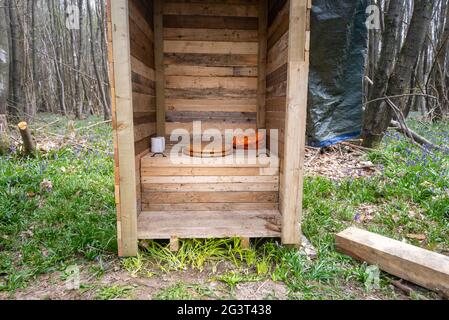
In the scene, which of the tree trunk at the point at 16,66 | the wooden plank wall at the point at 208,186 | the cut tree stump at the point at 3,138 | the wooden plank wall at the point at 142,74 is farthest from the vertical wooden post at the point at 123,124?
the tree trunk at the point at 16,66

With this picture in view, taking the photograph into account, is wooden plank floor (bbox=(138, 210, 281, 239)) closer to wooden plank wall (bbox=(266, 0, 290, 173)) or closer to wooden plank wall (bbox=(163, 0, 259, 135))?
wooden plank wall (bbox=(266, 0, 290, 173))

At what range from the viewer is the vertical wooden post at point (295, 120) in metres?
2.08

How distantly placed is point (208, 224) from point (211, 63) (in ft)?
6.02

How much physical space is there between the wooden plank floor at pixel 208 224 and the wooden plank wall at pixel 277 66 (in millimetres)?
521

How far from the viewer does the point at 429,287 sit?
1.94 m

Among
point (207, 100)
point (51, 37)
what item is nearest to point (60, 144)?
point (207, 100)

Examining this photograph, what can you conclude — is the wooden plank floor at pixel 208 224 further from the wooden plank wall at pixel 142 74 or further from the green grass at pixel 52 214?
the green grass at pixel 52 214

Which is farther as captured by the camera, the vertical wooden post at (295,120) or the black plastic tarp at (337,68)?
the black plastic tarp at (337,68)

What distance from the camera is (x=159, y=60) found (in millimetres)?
3197

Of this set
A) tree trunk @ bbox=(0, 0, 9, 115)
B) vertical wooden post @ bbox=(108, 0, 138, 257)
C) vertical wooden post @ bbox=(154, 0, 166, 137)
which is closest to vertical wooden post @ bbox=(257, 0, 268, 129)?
vertical wooden post @ bbox=(154, 0, 166, 137)

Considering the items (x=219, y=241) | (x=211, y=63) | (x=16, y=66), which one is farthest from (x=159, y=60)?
(x=16, y=66)

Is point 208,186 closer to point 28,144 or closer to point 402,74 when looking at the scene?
point 28,144

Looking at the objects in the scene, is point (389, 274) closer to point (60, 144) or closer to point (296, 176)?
point (296, 176)
